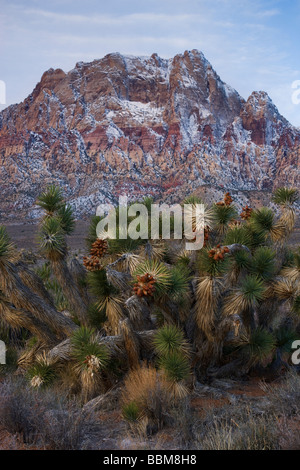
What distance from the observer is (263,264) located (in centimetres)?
679

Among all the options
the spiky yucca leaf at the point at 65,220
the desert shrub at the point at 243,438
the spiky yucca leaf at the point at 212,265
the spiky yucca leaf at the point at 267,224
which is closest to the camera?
the desert shrub at the point at 243,438

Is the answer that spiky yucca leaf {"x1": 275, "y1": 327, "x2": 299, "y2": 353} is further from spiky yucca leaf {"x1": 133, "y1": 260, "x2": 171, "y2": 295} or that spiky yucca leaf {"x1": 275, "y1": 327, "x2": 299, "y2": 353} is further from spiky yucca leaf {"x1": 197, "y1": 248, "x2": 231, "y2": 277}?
spiky yucca leaf {"x1": 133, "y1": 260, "x2": 171, "y2": 295}

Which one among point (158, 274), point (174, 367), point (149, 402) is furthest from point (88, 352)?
point (158, 274)

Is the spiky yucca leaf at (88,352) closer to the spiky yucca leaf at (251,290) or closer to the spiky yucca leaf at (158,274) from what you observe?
the spiky yucca leaf at (158,274)

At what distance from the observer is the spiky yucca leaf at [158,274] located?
5591 millimetres

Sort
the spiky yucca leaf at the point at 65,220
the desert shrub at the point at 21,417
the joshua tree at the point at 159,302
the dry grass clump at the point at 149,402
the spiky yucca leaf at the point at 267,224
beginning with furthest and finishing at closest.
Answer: the spiky yucca leaf at the point at 267,224 → the spiky yucca leaf at the point at 65,220 → the joshua tree at the point at 159,302 → the dry grass clump at the point at 149,402 → the desert shrub at the point at 21,417

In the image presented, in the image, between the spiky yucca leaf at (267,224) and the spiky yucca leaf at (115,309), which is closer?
the spiky yucca leaf at (115,309)

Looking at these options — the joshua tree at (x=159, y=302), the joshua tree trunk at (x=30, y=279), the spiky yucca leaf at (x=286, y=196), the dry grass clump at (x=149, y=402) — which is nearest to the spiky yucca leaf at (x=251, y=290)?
the joshua tree at (x=159, y=302)

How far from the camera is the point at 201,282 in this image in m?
6.32

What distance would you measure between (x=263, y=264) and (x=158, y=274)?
210 cm

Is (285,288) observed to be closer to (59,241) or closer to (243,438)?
(243,438)

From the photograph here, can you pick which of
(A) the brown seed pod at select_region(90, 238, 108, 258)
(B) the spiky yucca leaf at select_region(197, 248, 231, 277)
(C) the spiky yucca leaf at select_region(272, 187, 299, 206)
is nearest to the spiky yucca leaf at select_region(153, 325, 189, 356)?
(B) the spiky yucca leaf at select_region(197, 248, 231, 277)

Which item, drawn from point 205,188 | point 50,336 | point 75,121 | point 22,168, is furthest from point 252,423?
point 75,121

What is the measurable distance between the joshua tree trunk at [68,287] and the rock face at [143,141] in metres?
103
